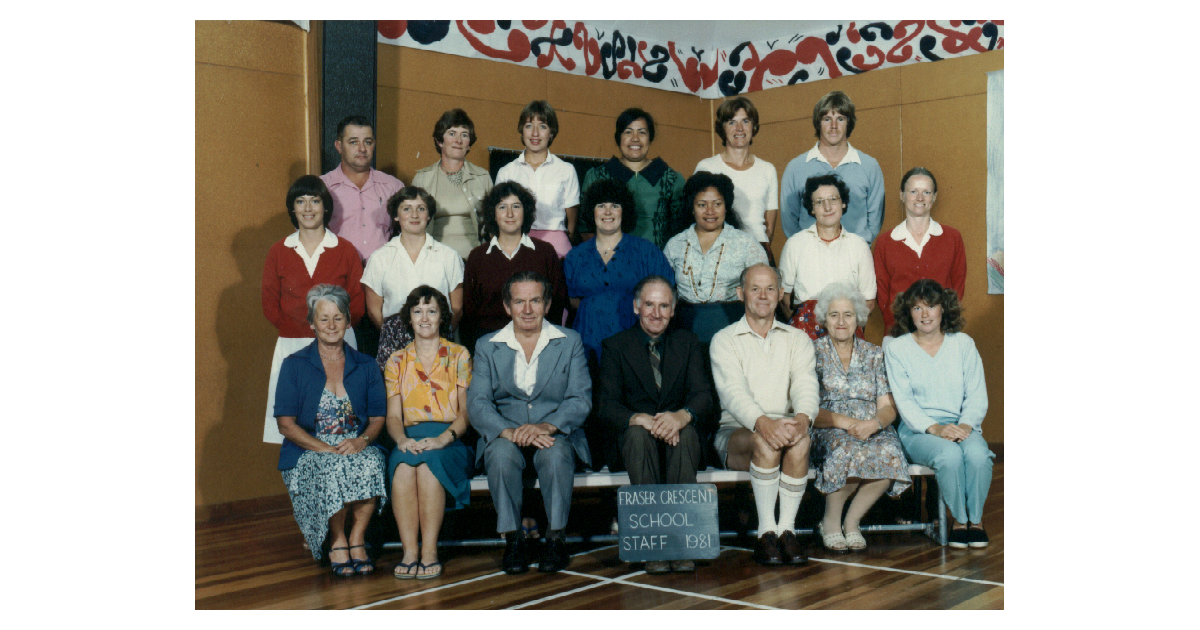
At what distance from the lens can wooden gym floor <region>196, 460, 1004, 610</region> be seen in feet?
10.7

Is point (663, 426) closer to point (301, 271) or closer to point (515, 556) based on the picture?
point (515, 556)

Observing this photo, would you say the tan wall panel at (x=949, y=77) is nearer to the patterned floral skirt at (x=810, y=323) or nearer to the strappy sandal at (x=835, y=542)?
the patterned floral skirt at (x=810, y=323)

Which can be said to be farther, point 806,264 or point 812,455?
point 806,264

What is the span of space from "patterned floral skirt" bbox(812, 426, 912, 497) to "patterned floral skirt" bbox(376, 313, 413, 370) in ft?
5.75

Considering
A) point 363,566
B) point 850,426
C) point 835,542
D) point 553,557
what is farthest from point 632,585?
point 850,426

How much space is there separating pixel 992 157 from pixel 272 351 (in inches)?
127

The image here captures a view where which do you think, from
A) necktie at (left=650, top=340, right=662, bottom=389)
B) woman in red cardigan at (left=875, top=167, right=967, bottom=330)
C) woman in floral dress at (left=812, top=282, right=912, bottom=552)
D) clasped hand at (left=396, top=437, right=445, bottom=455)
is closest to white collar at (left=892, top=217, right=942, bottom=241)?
woman in red cardigan at (left=875, top=167, right=967, bottom=330)

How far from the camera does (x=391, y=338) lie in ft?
12.9

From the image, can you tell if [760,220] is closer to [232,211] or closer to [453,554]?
[453,554]

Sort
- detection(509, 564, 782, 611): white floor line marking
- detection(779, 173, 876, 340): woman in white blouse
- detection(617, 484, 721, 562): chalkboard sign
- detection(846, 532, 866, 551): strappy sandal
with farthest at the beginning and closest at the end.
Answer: detection(779, 173, 876, 340): woman in white blouse
detection(846, 532, 866, 551): strappy sandal
detection(617, 484, 721, 562): chalkboard sign
detection(509, 564, 782, 611): white floor line marking

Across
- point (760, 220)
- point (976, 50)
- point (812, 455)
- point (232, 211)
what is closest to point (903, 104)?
point (976, 50)

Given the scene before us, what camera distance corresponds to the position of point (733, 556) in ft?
12.3

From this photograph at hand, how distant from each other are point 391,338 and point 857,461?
1.96 m

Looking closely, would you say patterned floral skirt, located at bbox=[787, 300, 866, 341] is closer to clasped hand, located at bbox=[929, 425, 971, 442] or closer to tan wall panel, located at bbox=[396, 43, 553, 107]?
clasped hand, located at bbox=[929, 425, 971, 442]
